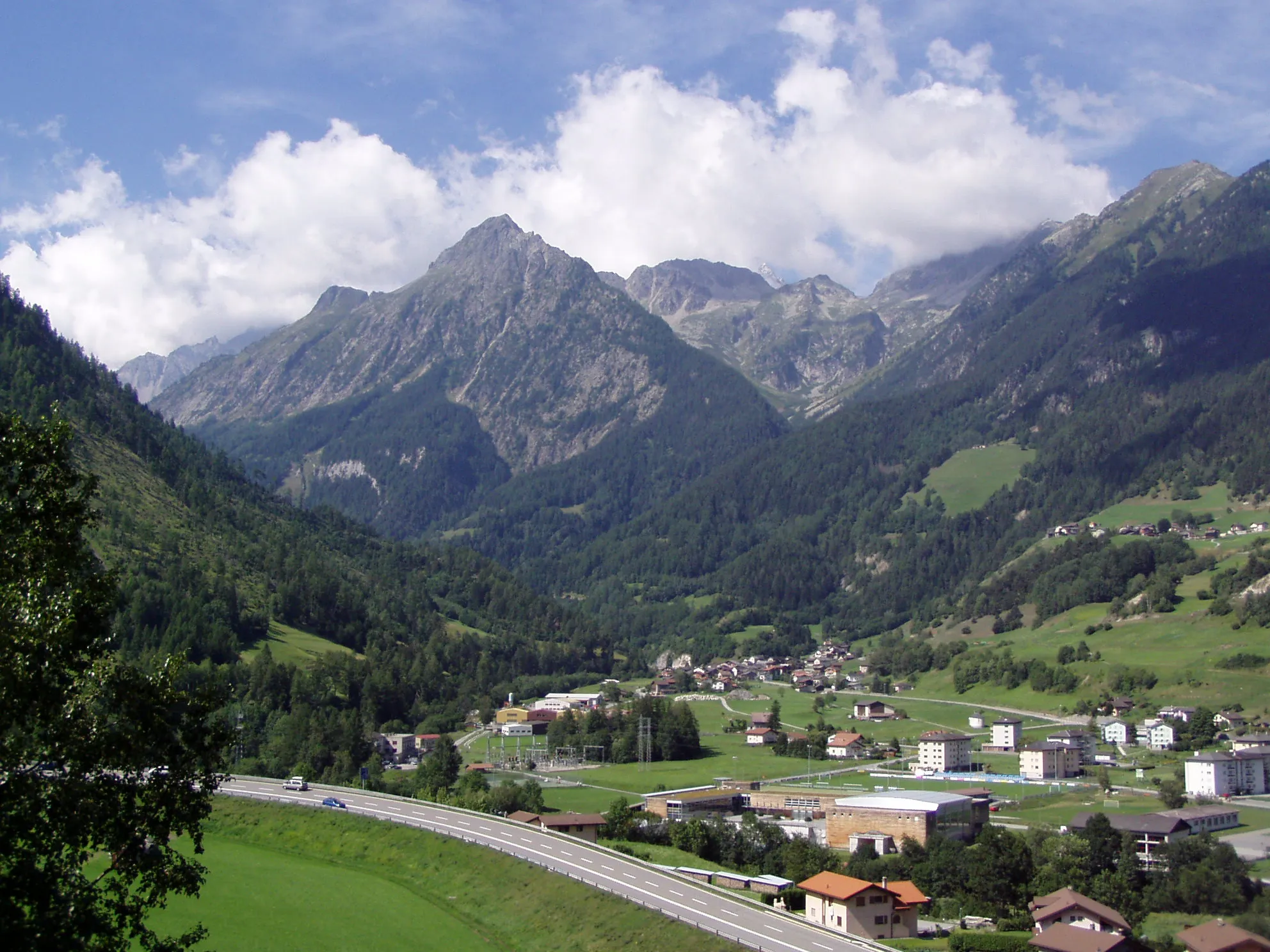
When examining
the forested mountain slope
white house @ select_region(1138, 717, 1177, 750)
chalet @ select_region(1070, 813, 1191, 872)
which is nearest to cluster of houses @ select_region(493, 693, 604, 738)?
the forested mountain slope

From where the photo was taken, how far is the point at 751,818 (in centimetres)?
7619

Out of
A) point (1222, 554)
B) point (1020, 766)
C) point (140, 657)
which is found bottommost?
point (1020, 766)

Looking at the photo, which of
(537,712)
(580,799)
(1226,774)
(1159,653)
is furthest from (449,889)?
(1159,653)

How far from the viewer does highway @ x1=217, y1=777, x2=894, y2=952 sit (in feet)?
140

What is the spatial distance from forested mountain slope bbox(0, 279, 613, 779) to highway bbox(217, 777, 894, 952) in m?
20.7

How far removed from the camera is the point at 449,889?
2164 inches

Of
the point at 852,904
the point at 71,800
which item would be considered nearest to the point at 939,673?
the point at 852,904

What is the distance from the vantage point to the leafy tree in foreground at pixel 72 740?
50.5ft

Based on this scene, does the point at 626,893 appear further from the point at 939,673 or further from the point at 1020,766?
the point at 939,673

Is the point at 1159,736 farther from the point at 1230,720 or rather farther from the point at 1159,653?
the point at 1159,653

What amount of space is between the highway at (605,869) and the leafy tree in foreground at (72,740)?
94.7 ft

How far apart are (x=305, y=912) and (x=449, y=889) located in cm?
1063

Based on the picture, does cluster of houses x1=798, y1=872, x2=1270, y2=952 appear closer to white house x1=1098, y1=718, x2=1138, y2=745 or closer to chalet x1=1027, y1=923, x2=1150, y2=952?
chalet x1=1027, y1=923, x2=1150, y2=952

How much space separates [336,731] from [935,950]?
6935cm
